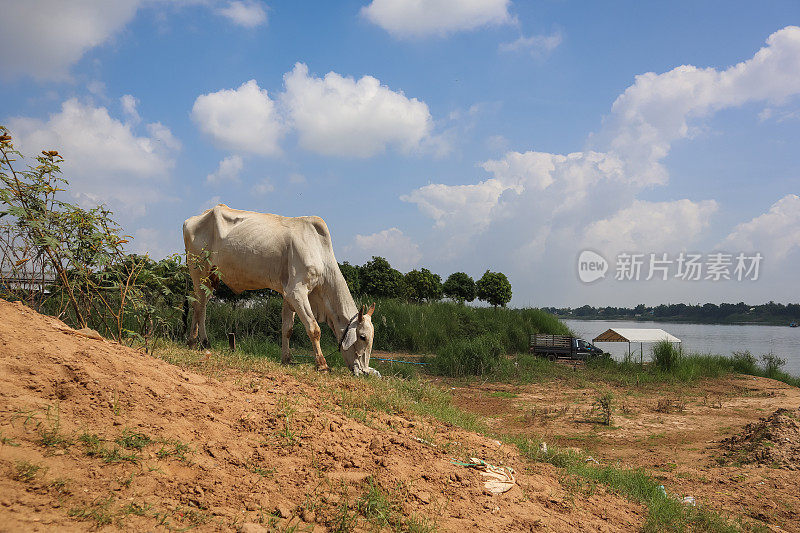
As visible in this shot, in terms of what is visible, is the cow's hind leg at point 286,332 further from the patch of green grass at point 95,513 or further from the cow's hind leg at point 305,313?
the patch of green grass at point 95,513

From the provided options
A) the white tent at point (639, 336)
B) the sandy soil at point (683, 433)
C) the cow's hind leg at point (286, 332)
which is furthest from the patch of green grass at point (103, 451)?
the white tent at point (639, 336)

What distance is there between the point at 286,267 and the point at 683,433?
20.8 ft

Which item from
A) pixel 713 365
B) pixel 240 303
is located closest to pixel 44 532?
pixel 240 303

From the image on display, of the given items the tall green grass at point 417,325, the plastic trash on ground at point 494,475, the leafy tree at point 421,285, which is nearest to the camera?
the plastic trash on ground at point 494,475

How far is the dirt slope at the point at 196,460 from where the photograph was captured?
221cm

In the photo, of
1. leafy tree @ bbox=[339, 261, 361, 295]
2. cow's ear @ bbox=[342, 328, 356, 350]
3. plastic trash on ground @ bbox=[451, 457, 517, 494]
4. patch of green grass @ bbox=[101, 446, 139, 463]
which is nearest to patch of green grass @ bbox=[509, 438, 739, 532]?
plastic trash on ground @ bbox=[451, 457, 517, 494]

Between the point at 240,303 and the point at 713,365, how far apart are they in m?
13.6

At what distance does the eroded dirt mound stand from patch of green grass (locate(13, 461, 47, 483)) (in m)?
6.96

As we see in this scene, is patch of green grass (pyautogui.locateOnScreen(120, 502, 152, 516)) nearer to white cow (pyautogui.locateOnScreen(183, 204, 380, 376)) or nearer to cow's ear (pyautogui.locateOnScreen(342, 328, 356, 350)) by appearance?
white cow (pyautogui.locateOnScreen(183, 204, 380, 376))

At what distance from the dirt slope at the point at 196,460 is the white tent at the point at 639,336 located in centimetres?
1188

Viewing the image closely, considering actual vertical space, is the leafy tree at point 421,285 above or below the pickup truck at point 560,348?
above

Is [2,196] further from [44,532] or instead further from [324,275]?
[324,275]

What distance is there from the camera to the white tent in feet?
47.9

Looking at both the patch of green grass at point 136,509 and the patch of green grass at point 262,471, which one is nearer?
the patch of green grass at point 136,509
